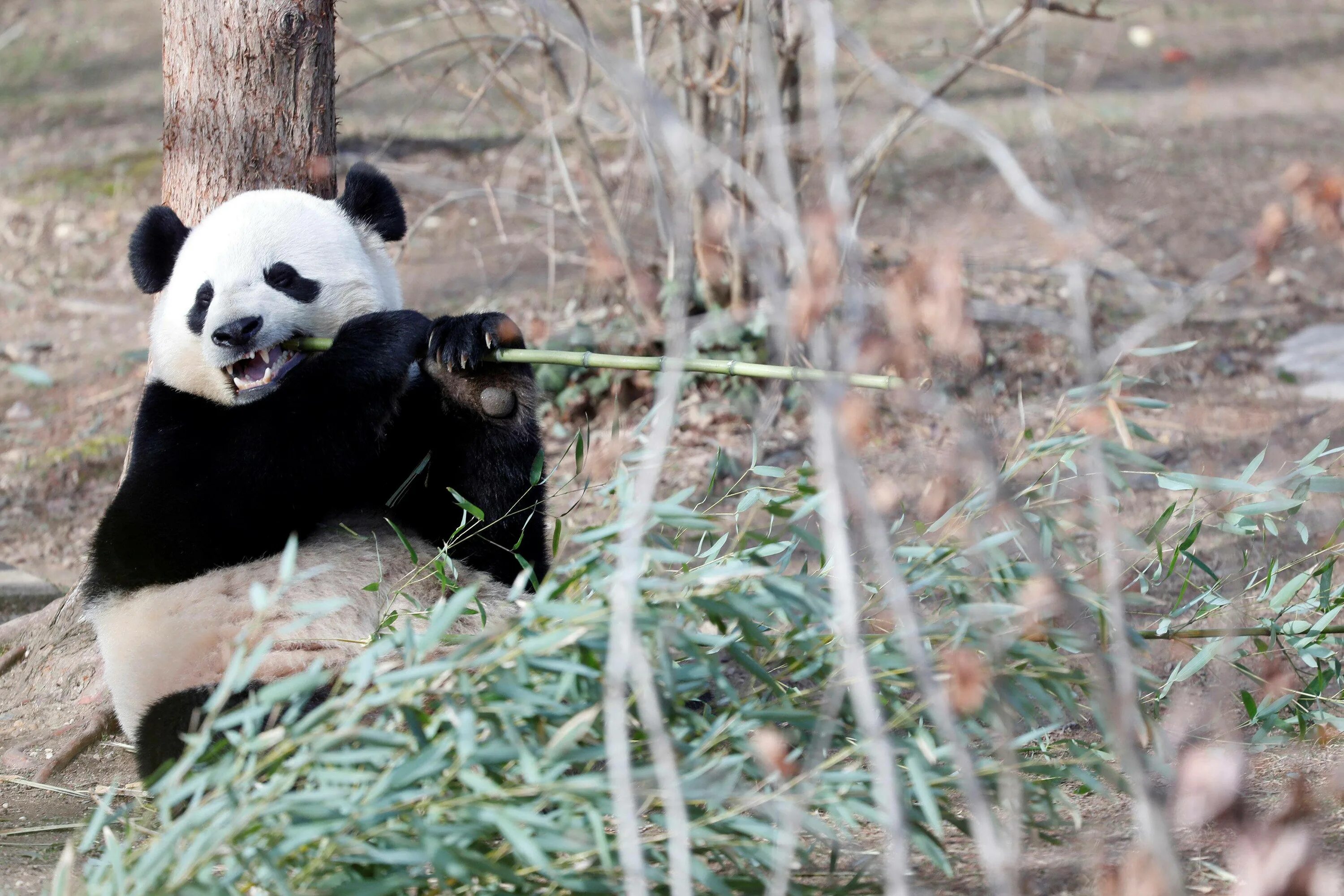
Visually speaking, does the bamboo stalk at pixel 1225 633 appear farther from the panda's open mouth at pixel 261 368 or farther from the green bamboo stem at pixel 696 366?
the panda's open mouth at pixel 261 368

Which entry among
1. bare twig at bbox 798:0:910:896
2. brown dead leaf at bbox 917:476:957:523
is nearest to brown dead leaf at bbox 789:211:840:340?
bare twig at bbox 798:0:910:896

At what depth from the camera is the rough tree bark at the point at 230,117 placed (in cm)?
342

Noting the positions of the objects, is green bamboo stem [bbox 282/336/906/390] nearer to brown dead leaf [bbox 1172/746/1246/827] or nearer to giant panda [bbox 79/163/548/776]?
giant panda [bbox 79/163/548/776]

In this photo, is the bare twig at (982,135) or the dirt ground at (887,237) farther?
the dirt ground at (887,237)

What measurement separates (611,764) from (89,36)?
11.1 m

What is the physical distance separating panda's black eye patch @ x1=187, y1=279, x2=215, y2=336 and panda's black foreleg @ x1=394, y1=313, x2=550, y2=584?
0.52m

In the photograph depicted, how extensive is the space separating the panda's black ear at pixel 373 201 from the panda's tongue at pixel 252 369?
0.57 meters

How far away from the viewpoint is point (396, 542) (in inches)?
120

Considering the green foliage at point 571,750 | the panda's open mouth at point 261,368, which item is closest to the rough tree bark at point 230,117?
the panda's open mouth at point 261,368

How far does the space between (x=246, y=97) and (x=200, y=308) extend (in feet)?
2.84

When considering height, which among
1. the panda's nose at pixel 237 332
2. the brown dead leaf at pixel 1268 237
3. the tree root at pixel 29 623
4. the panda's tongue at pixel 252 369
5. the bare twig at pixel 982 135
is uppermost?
the bare twig at pixel 982 135

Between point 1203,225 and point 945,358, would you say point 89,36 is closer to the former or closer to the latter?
point 1203,225

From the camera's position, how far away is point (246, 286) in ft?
9.51

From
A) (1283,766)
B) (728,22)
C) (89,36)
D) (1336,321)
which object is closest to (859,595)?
(1283,766)
